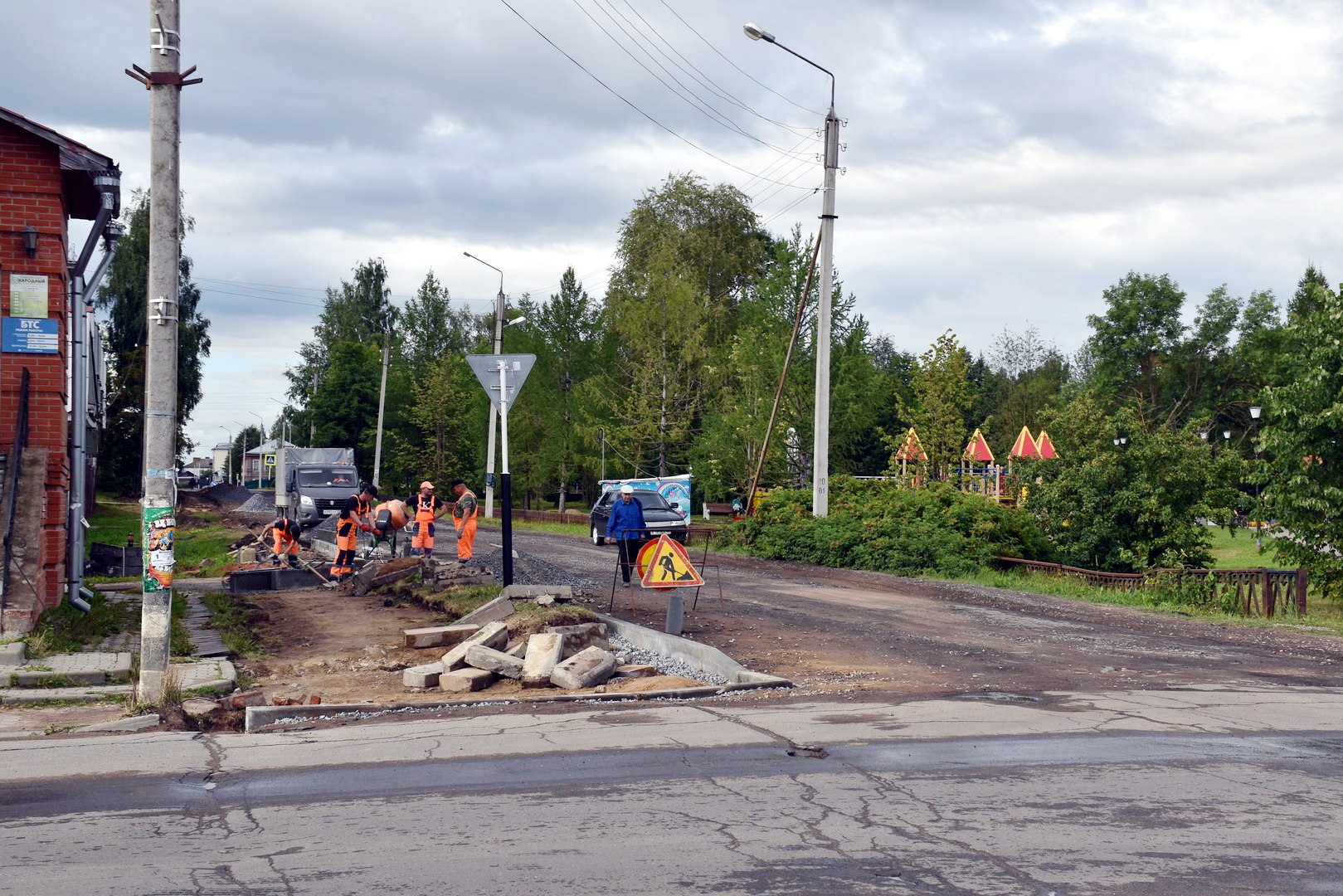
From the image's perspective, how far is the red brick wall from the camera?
1371cm

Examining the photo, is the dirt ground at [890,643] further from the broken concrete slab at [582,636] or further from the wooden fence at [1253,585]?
the wooden fence at [1253,585]

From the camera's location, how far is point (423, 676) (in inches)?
427

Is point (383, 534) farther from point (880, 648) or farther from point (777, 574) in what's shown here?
point (880, 648)

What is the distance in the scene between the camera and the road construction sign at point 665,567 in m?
13.8

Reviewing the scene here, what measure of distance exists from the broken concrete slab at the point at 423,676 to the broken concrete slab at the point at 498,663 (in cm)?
32

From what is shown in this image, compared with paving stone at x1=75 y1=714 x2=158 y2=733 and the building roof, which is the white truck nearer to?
the building roof

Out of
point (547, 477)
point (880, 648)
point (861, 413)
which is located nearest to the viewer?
point (880, 648)

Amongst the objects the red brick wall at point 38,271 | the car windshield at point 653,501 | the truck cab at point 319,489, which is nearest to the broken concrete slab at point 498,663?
the red brick wall at point 38,271

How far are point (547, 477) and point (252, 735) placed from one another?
157 feet

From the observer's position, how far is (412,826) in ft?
20.1

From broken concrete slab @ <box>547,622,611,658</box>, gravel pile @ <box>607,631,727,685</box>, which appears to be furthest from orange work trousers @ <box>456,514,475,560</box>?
broken concrete slab @ <box>547,622,611,658</box>

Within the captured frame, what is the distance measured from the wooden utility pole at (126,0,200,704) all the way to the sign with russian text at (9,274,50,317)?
473 cm

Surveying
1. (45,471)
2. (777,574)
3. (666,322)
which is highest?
(666,322)

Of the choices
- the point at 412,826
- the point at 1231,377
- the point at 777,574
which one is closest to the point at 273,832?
the point at 412,826
